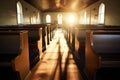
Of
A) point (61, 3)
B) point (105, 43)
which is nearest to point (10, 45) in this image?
point (105, 43)

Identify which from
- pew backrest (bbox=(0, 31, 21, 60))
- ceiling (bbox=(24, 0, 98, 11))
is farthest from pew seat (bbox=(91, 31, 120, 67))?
ceiling (bbox=(24, 0, 98, 11))

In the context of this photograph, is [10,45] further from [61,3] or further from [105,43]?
[61,3]

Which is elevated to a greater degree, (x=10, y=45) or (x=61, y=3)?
(x=61, y=3)

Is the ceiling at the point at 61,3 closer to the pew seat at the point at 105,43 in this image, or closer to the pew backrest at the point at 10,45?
the pew seat at the point at 105,43

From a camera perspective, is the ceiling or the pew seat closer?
the pew seat

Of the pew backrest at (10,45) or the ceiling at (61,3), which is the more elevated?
the ceiling at (61,3)

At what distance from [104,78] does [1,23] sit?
443cm

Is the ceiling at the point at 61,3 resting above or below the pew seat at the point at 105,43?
above

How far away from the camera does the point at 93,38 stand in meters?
2.36

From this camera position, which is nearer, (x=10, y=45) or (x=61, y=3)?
(x=10, y=45)

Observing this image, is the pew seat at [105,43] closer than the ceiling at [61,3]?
Yes

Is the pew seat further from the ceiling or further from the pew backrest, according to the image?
the ceiling

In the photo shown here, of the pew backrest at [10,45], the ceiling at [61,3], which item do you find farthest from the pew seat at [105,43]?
the ceiling at [61,3]

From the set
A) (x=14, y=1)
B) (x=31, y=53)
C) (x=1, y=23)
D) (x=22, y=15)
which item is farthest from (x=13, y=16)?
(x=31, y=53)
